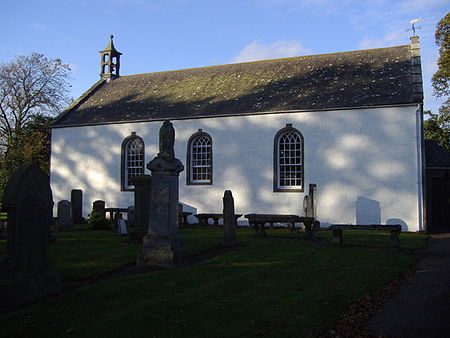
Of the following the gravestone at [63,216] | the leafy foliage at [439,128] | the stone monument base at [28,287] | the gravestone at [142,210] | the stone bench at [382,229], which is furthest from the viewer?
the leafy foliage at [439,128]

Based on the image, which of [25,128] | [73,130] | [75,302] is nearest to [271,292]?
[75,302]

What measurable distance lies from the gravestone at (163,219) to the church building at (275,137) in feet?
41.5

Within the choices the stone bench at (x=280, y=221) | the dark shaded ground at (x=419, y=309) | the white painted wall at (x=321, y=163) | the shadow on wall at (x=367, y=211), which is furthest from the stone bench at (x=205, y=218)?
the dark shaded ground at (x=419, y=309)

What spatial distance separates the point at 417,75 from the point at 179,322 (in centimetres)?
1994

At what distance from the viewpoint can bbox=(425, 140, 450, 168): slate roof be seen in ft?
74.1

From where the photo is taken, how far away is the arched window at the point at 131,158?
27189 millimetres

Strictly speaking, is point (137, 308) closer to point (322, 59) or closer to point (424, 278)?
point (424, 278)

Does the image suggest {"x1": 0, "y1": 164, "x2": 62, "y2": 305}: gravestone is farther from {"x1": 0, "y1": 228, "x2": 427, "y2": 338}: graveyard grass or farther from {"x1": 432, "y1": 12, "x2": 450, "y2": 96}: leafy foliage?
{"x1": 432, "y1": 12, "x2": 450, "y2": 96}: leafy foliage

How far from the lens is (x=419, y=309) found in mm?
6973

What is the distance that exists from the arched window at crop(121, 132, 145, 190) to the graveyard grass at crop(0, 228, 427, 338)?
14117mm

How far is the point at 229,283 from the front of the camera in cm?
859

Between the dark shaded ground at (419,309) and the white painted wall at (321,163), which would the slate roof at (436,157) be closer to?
the white painted wall at (321,163)

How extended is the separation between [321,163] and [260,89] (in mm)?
6073

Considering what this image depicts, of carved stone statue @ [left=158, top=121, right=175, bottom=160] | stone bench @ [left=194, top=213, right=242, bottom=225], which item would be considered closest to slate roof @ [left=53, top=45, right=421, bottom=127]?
stone bench @ [left=194, top=213, right=242, bottom=225]
